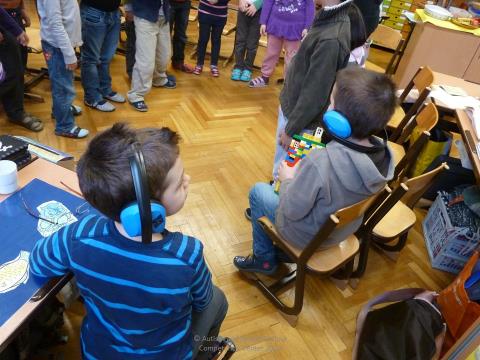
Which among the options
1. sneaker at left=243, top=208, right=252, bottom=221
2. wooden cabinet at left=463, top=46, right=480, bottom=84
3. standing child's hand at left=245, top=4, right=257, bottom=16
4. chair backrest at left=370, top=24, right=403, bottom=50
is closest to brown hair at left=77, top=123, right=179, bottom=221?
sneaker at left=243, top=208, right=252, bottom=221

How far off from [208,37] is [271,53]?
658 mm

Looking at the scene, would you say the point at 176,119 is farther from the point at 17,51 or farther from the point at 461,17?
the point at 461,17

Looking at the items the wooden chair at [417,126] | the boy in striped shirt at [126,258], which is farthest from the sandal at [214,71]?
the boy in striped shirt at [126,258]

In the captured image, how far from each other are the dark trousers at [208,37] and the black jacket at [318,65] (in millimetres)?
2028

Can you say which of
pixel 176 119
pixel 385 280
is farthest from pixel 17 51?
pixel 385 280

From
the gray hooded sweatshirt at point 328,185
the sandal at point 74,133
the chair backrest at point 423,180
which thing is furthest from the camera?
the sandal at point 74,133

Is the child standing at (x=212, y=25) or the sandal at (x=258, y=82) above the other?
the child standing at (x=212, y=25)

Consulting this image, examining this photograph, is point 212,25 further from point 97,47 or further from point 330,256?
point 330,256

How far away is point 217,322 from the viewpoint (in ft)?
3.92

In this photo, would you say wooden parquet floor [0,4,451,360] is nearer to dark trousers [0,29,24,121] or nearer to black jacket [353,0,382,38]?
dark trousers [0,29,24,121]

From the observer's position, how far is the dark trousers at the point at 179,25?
3.37 metres

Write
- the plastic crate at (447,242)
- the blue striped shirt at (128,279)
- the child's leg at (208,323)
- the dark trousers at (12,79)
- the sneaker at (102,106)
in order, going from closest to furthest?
the blue striped shirt at (128,279) → the child's leg at (208,323) → the plastic crate at (447,242) → the dark trousers at (12,79) → the sneaker at (102,106)

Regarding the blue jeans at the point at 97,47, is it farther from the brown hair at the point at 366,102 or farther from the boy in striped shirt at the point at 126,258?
the boy in striped shirt at the point at 126,258

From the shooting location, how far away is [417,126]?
6.96ft
